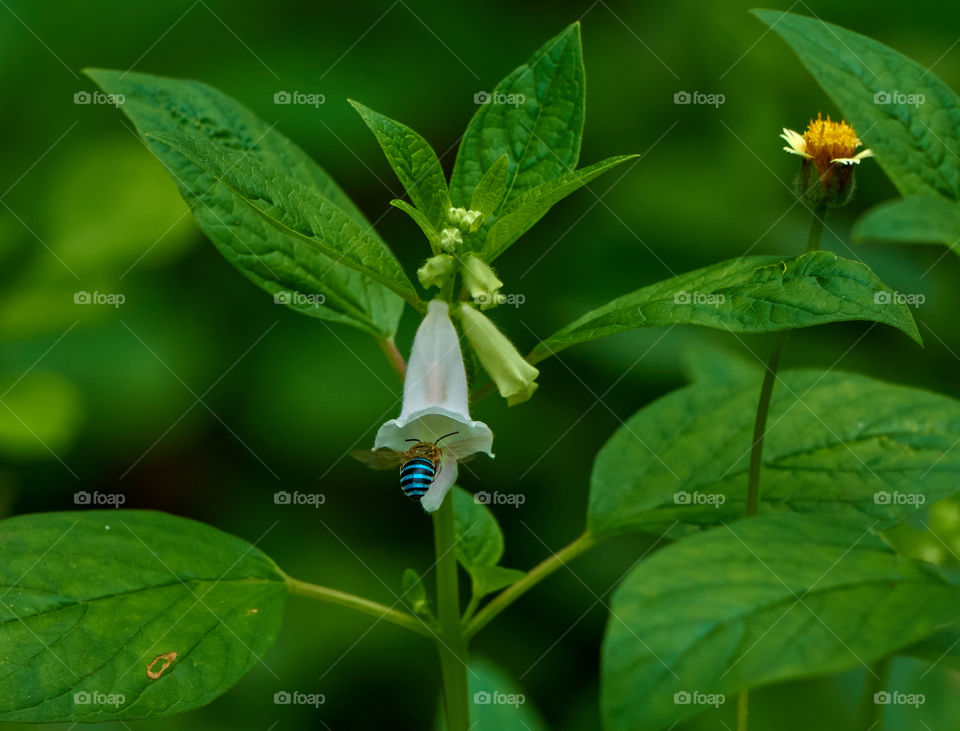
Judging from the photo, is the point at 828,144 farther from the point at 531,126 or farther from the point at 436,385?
the point at 436,385

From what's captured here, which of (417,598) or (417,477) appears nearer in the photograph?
(417,477)

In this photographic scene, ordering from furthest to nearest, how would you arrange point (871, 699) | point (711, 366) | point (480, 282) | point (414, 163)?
point (711, 366), point (871, 699), point (414, 163), point (480, 282)

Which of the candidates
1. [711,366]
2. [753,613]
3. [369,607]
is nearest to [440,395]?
[369,607]

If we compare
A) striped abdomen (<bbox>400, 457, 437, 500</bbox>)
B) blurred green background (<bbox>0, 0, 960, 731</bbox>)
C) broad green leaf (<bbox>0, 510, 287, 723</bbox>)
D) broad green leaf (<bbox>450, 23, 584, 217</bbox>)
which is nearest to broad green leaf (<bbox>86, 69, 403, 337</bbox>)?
broad green leaf (<bbox>450, 23, 584, 217</bbox>)

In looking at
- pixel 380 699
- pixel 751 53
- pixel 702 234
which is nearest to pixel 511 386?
pixel 380 699

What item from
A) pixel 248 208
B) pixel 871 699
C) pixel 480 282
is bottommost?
pixel 871 699

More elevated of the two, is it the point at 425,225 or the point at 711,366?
the point at 711,366

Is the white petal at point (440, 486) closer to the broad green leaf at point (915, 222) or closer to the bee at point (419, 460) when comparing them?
the bee at point (419, 460)

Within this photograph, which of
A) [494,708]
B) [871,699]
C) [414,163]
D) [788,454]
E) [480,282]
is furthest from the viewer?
[494,708]

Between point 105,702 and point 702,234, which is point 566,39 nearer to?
point 105,702
